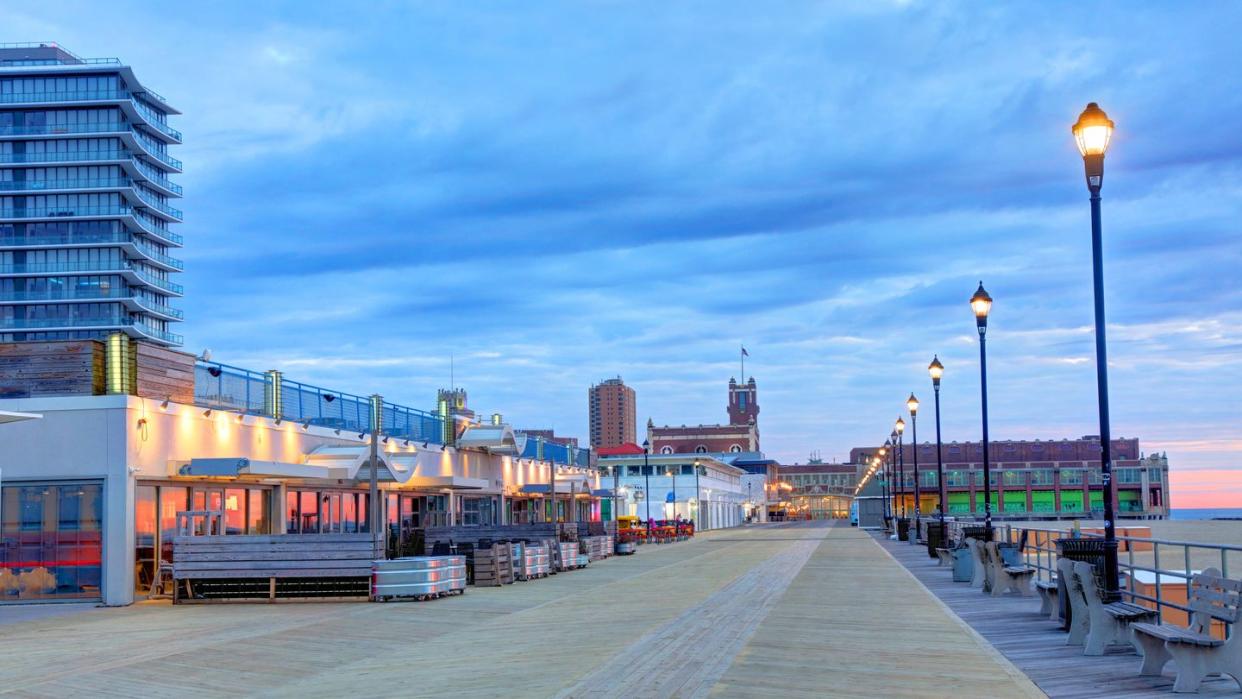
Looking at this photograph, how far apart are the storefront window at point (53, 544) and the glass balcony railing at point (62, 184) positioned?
347ft

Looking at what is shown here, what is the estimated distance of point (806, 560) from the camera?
3647 cm

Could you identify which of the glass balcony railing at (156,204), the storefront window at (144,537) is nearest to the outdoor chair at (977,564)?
the storefront window at (144,537)

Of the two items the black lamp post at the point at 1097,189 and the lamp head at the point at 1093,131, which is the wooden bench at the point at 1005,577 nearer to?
the black lamp post at the point at 1097,189

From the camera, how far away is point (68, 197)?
12062 cm

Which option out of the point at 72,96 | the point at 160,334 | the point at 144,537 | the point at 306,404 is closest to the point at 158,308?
the point at 160,334

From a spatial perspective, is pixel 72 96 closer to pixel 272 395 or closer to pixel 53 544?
pixel 272 395

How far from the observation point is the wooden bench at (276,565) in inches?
869

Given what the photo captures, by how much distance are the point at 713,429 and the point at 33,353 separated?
17583cm

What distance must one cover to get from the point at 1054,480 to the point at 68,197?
384 ft

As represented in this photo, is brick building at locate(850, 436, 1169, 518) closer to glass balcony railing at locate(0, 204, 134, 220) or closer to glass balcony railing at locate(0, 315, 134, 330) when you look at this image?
glass balcony railing at locate(0, 315, 134, 330)

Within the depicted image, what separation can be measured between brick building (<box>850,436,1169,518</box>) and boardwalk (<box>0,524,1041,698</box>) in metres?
139

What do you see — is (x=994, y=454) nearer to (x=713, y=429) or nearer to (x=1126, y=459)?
(x=1126, y=459)

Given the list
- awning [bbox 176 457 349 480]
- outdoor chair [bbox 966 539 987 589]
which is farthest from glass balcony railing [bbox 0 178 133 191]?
outdoor chair [bbox 966 539 987 589]

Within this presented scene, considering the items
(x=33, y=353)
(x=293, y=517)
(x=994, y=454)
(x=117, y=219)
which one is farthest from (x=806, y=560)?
(x=994, y=454)
